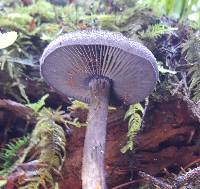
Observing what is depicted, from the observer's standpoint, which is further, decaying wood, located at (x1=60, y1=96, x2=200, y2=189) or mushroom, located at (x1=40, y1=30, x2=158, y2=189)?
decaying wood, located at (x1=60, y1=96, x2=200, y2=189)

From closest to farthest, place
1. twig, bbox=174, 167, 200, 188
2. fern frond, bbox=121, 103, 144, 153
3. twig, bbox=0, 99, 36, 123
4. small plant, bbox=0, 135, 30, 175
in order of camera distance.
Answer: twig, bbox=174, 167, 200, 188 < fern frond, bbox=121, 103, 144, 153 < small plant, bbox=0, 135, 30, 175 < twig, bbox=0, 99, 36, 123

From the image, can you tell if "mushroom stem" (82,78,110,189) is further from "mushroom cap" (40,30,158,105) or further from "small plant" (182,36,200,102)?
"small plant" (182,36,200,102)

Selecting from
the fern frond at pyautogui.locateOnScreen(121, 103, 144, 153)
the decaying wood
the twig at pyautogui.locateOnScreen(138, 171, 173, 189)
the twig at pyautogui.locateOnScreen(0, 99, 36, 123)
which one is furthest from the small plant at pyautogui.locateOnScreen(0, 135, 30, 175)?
the twig at pyautogui.locateOnScreen(138, 171, 173, 189)

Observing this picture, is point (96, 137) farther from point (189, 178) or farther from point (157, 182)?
point (189, 178)

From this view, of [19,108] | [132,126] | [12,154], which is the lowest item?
[12,154]

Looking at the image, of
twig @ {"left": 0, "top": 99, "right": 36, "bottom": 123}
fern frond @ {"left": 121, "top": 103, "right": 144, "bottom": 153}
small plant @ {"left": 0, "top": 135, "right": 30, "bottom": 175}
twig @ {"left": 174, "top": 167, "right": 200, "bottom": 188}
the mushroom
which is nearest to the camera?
twig @ {"left": 174, "top": 167, "right": 200, "bottom": 188}

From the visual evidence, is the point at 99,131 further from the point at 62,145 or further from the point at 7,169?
the point at 7,169

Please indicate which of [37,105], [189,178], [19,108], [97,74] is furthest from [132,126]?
[19,108]
